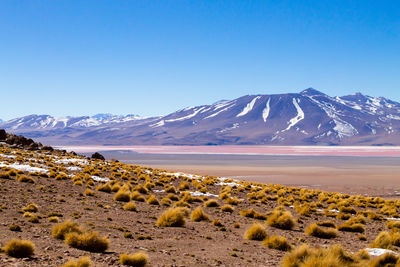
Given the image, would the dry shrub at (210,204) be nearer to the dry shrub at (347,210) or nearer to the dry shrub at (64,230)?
the dry shrub at (347,210)

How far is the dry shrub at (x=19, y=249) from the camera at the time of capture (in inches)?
284

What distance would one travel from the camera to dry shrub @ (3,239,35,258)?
7.23m

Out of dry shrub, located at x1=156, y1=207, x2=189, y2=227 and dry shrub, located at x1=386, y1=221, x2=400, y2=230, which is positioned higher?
dry shrub, located at x1=156, y1=207, x2=189, y2=227

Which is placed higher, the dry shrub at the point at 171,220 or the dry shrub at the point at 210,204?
the dry shrub at the point at 171,220

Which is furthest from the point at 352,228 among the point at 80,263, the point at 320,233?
the point at 80,263

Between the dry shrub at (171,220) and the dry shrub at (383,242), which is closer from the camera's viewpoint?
the dry shrub at (383,242)

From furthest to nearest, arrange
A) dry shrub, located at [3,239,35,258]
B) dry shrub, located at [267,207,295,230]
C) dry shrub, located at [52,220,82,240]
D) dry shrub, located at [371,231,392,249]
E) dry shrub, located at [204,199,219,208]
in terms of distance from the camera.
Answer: dry shrub, located at [204,199,219,208]
dry shrub, located at [267,207,295,230]
dry shrub, located at [371,231,392,249]
dry shrub, located at [52,220,82,240]
dry shrub, located at [3,239,35,258]

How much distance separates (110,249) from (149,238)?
75.0 inches

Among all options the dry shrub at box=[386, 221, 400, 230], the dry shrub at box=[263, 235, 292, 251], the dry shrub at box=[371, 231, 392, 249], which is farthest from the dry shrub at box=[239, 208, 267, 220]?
the dry shrub at box=[386, 221, 400, 230]

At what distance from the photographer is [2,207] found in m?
12.1

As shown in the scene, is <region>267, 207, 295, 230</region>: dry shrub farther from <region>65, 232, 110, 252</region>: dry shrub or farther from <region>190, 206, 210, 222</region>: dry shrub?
<region>65, 232, 110, 252</region>: dry shrub

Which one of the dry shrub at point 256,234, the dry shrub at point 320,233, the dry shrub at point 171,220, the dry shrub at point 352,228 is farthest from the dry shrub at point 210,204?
the dry shrub at point 256,234

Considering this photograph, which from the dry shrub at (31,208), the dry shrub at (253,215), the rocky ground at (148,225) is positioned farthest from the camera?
the dry shrub at (253,215)

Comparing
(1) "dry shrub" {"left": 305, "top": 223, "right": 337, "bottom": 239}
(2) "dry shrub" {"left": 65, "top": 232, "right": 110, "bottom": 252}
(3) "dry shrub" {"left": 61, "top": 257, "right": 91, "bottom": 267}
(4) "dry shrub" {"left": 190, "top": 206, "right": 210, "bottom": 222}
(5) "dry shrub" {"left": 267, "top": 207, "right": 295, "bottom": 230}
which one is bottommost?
(1) "dry shrub" {"left": 305, "top": 223, "right": 337, "bottom": 239}
